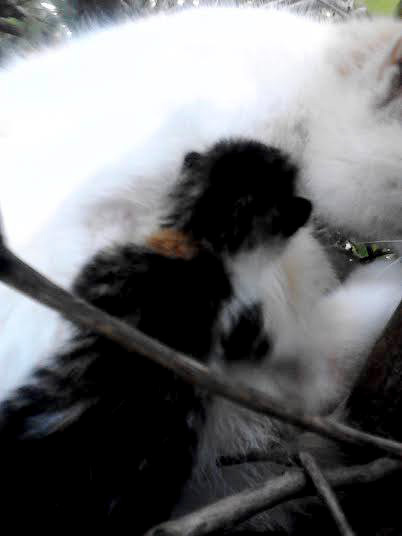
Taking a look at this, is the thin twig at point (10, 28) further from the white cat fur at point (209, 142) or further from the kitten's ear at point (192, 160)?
the kitten's ear at point (192, 160)

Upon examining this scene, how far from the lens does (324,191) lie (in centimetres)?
88

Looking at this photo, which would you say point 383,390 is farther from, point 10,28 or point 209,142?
point 10,28

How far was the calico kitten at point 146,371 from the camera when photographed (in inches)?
21.4

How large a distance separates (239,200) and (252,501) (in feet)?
1.12

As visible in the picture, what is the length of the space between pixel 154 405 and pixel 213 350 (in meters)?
0.10

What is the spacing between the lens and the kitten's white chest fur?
696mm

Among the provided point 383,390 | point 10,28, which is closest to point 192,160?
point 383,390

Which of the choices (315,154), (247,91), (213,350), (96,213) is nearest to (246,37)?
(247,91)

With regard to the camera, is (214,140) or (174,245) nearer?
(174,245)

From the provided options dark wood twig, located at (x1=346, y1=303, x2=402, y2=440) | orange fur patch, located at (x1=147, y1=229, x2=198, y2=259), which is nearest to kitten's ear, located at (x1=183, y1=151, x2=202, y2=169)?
orange fur patch, located at (x1=147, y1=229, x2=198, y2=259)

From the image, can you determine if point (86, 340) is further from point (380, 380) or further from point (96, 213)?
point (380, 380)

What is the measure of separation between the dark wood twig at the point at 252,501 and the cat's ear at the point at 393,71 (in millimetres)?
627

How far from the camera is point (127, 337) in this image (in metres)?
0.35

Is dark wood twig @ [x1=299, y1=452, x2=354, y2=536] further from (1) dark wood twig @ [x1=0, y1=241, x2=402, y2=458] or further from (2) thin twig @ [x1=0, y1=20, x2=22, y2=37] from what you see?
(2) thin twig @ [x1=0, y1=20, x2=22, y2=37]
